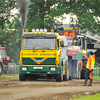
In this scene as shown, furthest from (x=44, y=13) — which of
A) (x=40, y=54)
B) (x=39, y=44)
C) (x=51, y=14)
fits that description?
(x=40, y=54)

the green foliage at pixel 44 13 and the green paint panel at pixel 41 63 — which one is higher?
the green foliage at pixel 44 13

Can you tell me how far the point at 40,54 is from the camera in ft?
70.3

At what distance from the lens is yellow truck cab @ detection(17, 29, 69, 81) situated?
843 inches

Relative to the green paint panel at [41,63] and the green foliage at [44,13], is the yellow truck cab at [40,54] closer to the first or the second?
the green paint panel at [41,63]

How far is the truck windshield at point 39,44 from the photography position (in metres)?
21.4

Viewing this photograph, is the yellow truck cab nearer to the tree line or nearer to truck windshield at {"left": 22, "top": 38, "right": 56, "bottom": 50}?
truck windshield at {"left": 22, "top": 38, "right": 56, "bottom": 50}

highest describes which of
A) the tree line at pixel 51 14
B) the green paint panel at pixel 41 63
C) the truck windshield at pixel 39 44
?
the tree line at pixel 51 14

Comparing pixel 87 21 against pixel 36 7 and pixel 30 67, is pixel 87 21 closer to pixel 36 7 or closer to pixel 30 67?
pixel 36 7

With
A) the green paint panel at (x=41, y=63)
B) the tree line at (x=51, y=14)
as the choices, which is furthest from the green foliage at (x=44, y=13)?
the green paint panel at (x=41, y=63)

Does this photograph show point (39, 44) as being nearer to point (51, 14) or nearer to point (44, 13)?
point (51, 14)

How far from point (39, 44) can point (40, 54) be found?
1.83ft

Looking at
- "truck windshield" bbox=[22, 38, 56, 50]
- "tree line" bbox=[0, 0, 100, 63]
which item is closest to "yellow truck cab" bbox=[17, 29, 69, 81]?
"truck windshield" bbox=[22, 38, 56, 50]

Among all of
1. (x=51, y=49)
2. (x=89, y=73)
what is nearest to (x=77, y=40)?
(x=51, y=49)

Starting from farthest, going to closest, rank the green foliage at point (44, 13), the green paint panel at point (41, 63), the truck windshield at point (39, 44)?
the green foliage at point (44, 13), the green paint panel at point (41, 63), the truck windshield at point (39, 44)
